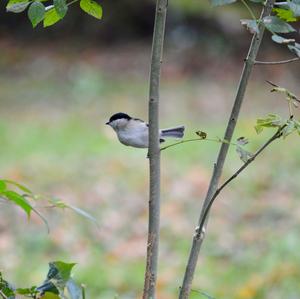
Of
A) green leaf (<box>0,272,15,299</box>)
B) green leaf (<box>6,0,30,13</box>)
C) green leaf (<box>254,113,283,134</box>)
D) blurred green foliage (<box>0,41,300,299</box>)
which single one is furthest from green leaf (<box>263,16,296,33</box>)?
blurred green foliage (<box>0,41,300,299</box>)

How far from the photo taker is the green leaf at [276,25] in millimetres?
1320

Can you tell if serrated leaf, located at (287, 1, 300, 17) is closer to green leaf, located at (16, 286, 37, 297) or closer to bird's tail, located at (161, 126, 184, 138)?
bird's tail, located at (161, 126, 184, 138)

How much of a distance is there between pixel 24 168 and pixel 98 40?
6.46 m

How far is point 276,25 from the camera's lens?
4.35ft

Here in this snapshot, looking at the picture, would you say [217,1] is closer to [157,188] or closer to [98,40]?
[157,188]

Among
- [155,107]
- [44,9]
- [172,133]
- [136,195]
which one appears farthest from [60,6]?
[136,195]

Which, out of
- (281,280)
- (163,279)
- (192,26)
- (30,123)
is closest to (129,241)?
(163,279)

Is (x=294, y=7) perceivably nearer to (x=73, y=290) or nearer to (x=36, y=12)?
(x=36, y=12)

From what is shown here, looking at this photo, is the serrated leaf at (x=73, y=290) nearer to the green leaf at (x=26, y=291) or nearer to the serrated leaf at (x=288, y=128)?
the green leaf at (x=26, y=291)

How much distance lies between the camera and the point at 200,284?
468cm

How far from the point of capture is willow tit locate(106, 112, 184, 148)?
1438 mm

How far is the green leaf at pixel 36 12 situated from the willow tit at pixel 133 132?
0.86ft

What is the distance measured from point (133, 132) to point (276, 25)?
1.09 ft

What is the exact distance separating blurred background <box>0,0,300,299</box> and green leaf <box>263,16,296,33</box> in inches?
Answer: 25.0
